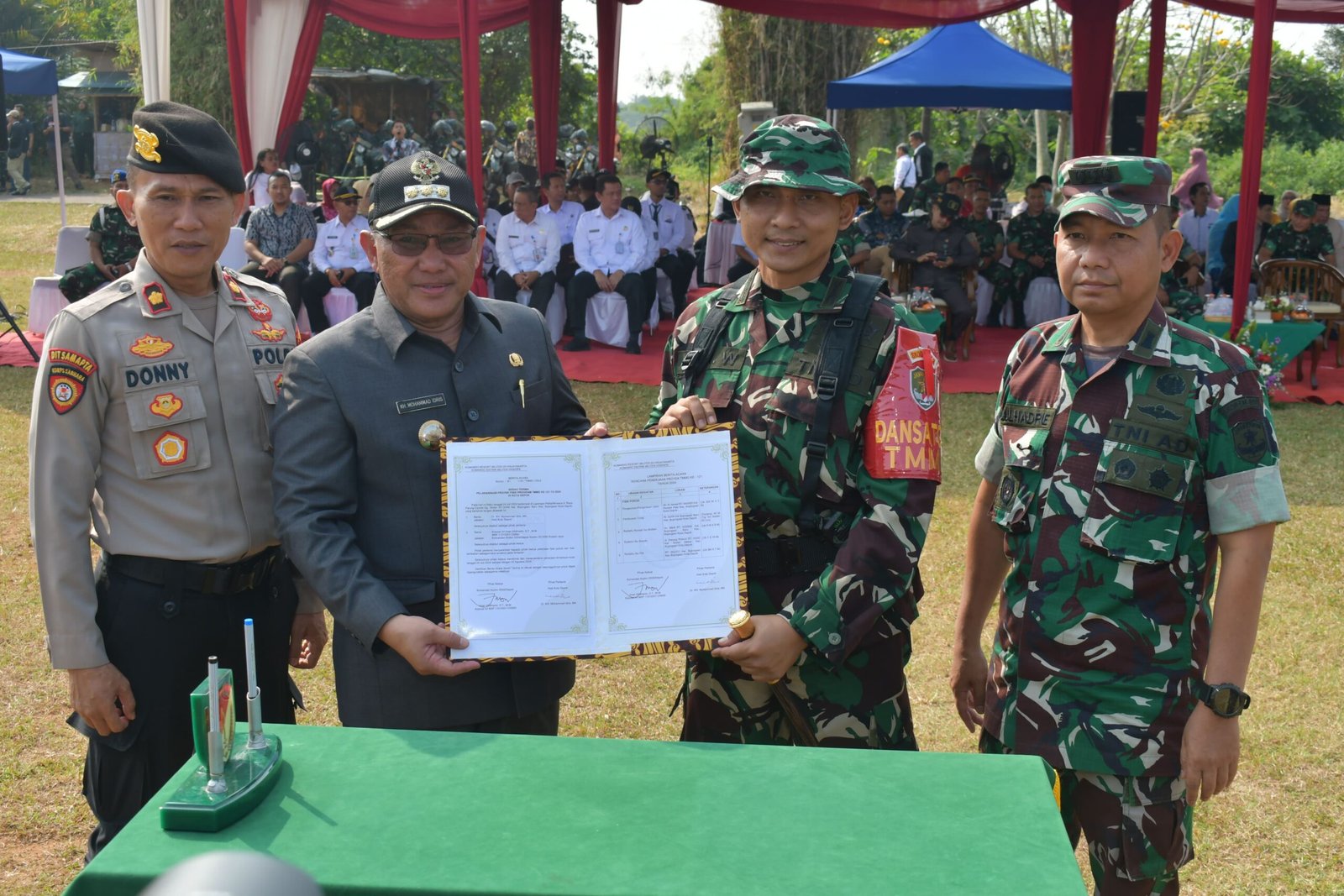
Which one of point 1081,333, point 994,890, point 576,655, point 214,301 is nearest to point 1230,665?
point 1081,333

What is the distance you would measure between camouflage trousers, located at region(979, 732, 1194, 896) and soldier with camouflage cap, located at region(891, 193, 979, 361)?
914 cm

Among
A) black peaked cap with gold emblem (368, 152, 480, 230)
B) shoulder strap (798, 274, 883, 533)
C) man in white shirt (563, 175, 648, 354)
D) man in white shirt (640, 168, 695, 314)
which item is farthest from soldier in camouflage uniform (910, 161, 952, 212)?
black peaked cap with gold emblem (368, 152, 480, 230)

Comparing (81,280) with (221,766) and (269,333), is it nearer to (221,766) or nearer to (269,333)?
(269,333)

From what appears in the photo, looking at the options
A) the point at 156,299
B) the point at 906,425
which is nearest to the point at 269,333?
the point at 156,299

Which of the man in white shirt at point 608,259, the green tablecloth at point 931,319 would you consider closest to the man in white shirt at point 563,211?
the man in white shirt at point 608,259

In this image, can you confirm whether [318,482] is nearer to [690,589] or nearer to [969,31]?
[690,589]

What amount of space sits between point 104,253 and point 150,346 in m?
8.87

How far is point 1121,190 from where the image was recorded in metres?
2.30

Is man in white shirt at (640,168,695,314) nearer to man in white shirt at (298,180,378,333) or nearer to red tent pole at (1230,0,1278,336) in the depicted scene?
man in white shirt at (298,180,378,333)

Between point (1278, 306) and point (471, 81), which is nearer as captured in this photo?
point (1278, 306)

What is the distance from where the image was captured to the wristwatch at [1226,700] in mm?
2188

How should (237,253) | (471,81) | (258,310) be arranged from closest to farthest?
(258,310)
(471,81)
(237,253)

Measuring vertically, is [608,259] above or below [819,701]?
above

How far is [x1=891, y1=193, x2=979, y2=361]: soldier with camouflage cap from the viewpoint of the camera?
11.2 metres
